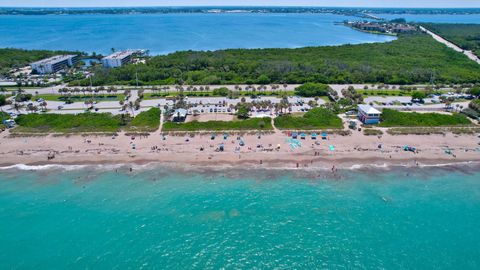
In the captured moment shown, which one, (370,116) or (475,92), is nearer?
(370,116)

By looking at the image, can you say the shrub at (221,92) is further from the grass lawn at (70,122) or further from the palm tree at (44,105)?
the palm tree at (44,105)

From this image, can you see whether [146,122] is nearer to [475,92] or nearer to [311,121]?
[311,121]

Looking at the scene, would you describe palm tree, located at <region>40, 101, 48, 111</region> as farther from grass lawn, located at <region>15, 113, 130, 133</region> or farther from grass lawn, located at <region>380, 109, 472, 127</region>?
grass lawn, located at <region>380, 109, 472, 127</region>

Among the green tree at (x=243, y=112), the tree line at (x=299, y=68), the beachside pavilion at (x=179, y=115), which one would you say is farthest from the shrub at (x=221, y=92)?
the beachside pavilion at (x=179, y=115)

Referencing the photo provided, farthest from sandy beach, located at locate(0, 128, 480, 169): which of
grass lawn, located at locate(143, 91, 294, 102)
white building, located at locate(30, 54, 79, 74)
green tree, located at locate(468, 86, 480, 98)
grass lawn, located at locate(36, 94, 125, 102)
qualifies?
white building, located at locate(30, 54, 79, 74)

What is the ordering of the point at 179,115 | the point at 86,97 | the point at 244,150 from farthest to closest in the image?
the point at 86,97, the point at 179,115, the point at 244,150

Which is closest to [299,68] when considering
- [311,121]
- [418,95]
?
[418,95]

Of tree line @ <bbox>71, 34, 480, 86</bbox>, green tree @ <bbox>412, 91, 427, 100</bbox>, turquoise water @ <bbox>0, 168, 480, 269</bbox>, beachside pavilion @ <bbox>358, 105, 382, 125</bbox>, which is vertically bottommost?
turquoise water @ <bbox>0, 168, 480, 269</bbox>
